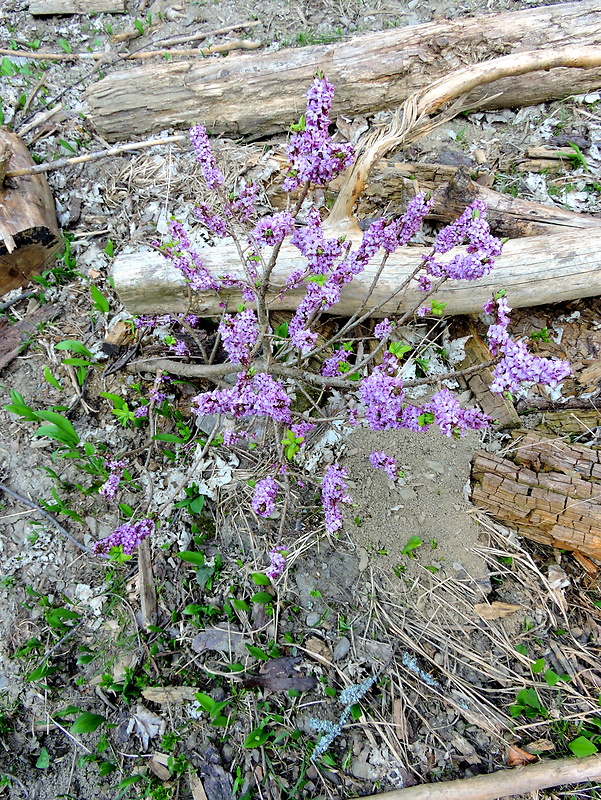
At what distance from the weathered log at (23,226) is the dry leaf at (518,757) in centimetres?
400

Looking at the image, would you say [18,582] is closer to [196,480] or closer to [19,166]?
[196,480]

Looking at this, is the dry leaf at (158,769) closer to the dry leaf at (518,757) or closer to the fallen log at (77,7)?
the dry leaf at (518,757)

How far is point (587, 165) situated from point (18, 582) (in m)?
4.67

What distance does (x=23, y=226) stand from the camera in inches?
127

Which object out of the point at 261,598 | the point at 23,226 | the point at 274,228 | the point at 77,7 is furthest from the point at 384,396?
the point at 77,7

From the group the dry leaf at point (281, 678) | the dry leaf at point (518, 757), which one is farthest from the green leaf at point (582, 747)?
the dry leaf at point (281, 678)

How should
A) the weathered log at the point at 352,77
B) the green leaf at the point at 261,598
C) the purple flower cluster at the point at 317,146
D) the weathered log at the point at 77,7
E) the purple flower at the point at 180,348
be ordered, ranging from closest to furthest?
the purple flower cluster at the point at 317,146 → the green leaf at the point at 261,598 → the purple flower at the point at 180,348 → the weathered log at the point at 352,77 → the weathered log at the point at 77,7

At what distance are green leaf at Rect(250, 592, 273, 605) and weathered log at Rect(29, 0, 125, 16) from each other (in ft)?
17.9

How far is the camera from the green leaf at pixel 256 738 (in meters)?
2.21

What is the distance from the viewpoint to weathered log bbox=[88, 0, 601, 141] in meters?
Answer: 3.62

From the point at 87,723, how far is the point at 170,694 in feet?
1.28

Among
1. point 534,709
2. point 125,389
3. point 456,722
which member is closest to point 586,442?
point 534,709

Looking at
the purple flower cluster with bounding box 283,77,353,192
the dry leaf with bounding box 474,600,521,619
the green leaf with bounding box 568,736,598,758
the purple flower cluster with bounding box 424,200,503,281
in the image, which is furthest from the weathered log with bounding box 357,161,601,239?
the green leaf with bounding box 568,736,598,758

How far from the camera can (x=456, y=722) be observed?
7.61 ft
